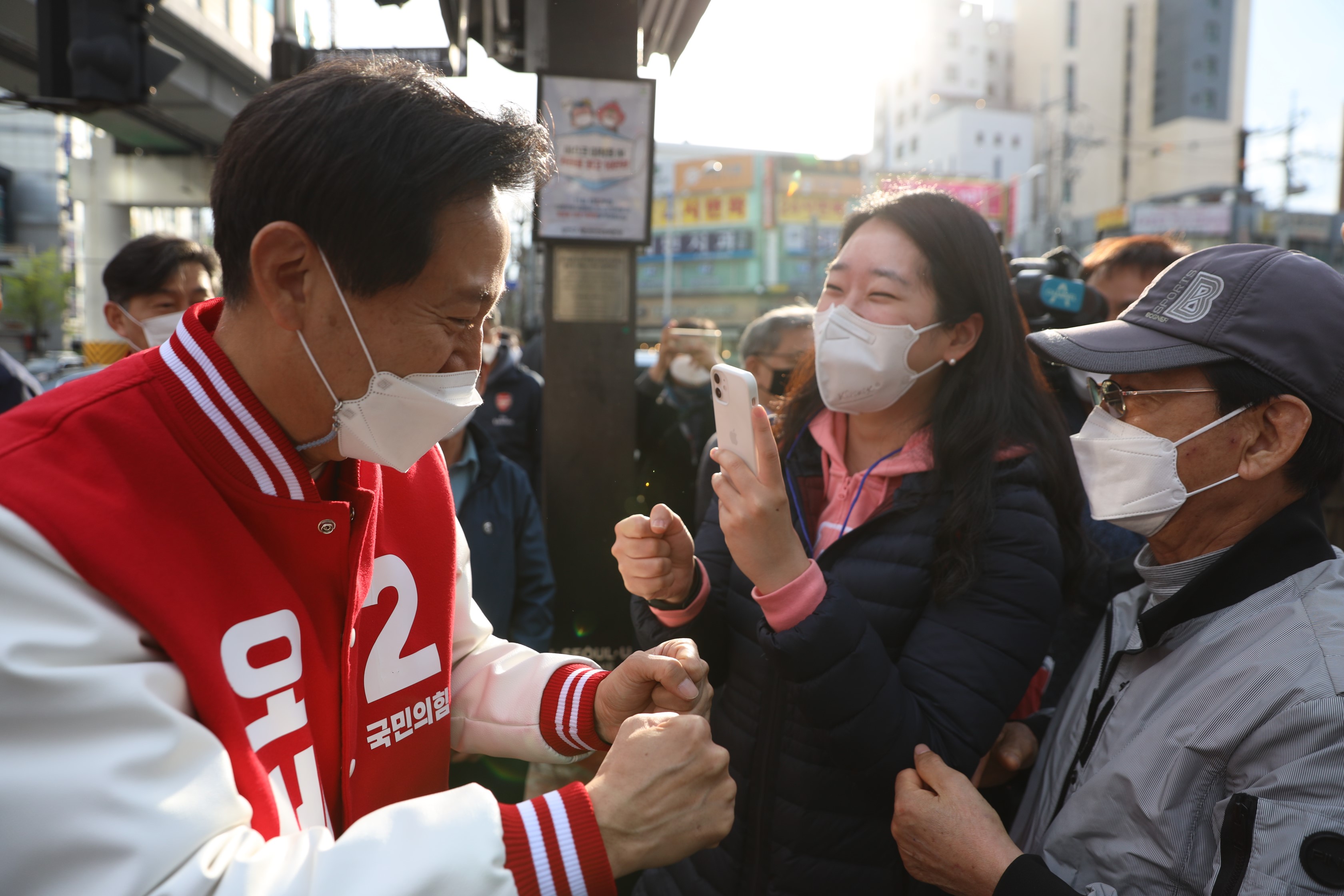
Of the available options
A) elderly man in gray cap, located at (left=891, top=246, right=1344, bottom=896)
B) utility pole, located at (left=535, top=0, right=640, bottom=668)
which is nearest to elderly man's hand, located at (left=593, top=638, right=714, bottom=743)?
elderly man in gray cap, located at (left=891, top=246, right=1344, bottom=896)

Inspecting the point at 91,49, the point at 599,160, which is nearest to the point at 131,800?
the point at 599,160

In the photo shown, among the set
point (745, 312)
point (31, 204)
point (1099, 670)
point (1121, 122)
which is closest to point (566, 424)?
point (1099, 670)

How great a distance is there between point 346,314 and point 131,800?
72cm

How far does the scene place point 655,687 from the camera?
1.54m

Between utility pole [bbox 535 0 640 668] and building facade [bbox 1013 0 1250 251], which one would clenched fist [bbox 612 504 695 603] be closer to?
utility pole [bbox 535 0 640 668]

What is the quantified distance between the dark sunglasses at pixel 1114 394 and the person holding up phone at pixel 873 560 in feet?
0.64

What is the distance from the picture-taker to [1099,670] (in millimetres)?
1812

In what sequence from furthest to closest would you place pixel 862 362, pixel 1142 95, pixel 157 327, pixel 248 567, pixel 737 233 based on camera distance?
pixel 1142 95 < pixel 737 233 < pixel 157 327 < pixel 862 362 < pixel 248 567

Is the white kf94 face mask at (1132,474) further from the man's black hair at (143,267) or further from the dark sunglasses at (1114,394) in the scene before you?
the man's black hair at (143,267)

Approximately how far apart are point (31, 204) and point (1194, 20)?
71748 millimetres

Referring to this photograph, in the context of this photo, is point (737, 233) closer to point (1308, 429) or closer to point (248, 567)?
point (1308, 429)

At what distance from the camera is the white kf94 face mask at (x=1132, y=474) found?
5.36 feet

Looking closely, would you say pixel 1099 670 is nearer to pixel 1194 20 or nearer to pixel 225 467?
pixel 225 467

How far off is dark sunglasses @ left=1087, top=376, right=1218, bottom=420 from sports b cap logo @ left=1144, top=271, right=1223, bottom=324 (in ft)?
0.45
